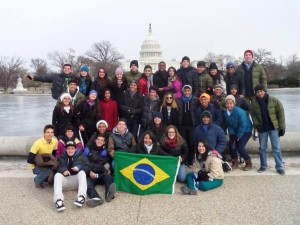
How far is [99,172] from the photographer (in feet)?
17.4

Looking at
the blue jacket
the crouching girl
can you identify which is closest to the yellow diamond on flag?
the crouching girl

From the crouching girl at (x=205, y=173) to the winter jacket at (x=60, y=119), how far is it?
8.28ft

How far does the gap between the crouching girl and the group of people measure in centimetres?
2

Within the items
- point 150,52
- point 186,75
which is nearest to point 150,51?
point 150,52

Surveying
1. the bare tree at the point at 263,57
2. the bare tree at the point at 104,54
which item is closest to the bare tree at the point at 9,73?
the bare tree at the point at 104,54

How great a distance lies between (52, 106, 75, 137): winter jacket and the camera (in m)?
6.05

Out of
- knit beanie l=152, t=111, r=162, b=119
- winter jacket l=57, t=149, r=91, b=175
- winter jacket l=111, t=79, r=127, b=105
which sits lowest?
winter jacket l=57, t=149, r=91, b=175

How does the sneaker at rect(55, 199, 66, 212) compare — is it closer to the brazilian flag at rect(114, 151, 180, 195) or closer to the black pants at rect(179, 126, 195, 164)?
the brazilian flag at rect(114, 151, 180, 195)

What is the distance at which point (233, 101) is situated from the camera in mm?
6066

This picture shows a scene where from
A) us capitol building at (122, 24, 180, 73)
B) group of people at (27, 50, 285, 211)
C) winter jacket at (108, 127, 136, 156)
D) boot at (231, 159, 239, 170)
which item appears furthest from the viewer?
us capitol building at (122, 24, 180, 73)

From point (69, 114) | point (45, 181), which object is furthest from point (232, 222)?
point (69, 114)

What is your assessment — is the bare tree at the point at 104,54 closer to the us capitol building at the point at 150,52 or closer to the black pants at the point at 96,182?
the us capitol building at the point at 150,52

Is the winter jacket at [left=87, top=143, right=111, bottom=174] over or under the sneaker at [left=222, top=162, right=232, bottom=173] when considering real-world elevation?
over

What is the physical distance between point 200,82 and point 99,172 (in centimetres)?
316
